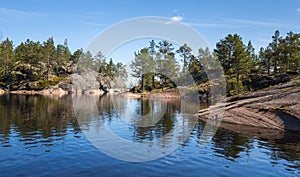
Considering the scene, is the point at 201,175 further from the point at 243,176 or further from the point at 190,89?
the point at 190,89

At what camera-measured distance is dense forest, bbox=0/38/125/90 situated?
488ft

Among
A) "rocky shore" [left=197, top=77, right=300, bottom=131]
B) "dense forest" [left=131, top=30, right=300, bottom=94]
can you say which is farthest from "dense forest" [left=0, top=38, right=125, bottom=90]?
"rocky shore" [left=197, top=77, right=300, bottom=131]

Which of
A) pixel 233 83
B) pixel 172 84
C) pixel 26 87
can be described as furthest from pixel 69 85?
pixel 233 83

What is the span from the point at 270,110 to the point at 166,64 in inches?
4051

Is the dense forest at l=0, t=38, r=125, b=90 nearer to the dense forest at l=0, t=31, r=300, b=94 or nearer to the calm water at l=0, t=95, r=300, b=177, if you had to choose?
the dense forest at l=0, t=31, r=300, b=94

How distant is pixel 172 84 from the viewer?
132625 mm

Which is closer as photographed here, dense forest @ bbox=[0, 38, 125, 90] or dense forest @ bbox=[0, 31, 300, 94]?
dense forest @ bbox=[0, 31, 300, 94]

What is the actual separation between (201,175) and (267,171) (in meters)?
5.30

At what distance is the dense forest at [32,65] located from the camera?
149 m

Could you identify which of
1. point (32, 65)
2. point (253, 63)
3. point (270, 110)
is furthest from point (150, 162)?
point (32, 65)

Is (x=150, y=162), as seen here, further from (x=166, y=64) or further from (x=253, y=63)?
(x=166, y=64)

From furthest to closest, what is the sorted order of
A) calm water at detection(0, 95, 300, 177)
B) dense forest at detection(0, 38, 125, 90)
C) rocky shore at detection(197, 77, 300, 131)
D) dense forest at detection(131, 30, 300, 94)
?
dense forest at detection(0, 38, 125, 90) < dense forest at detection(131, 30, 300, 94) < rocky shore at detection(197, 77, 300, 131) < calm water at detection(0, 95, 300, 177)

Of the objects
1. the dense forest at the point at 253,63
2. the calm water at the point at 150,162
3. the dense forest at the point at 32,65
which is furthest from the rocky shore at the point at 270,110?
the dense forest at the point at 32,65

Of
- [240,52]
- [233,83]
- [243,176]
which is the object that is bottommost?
[243,176]
